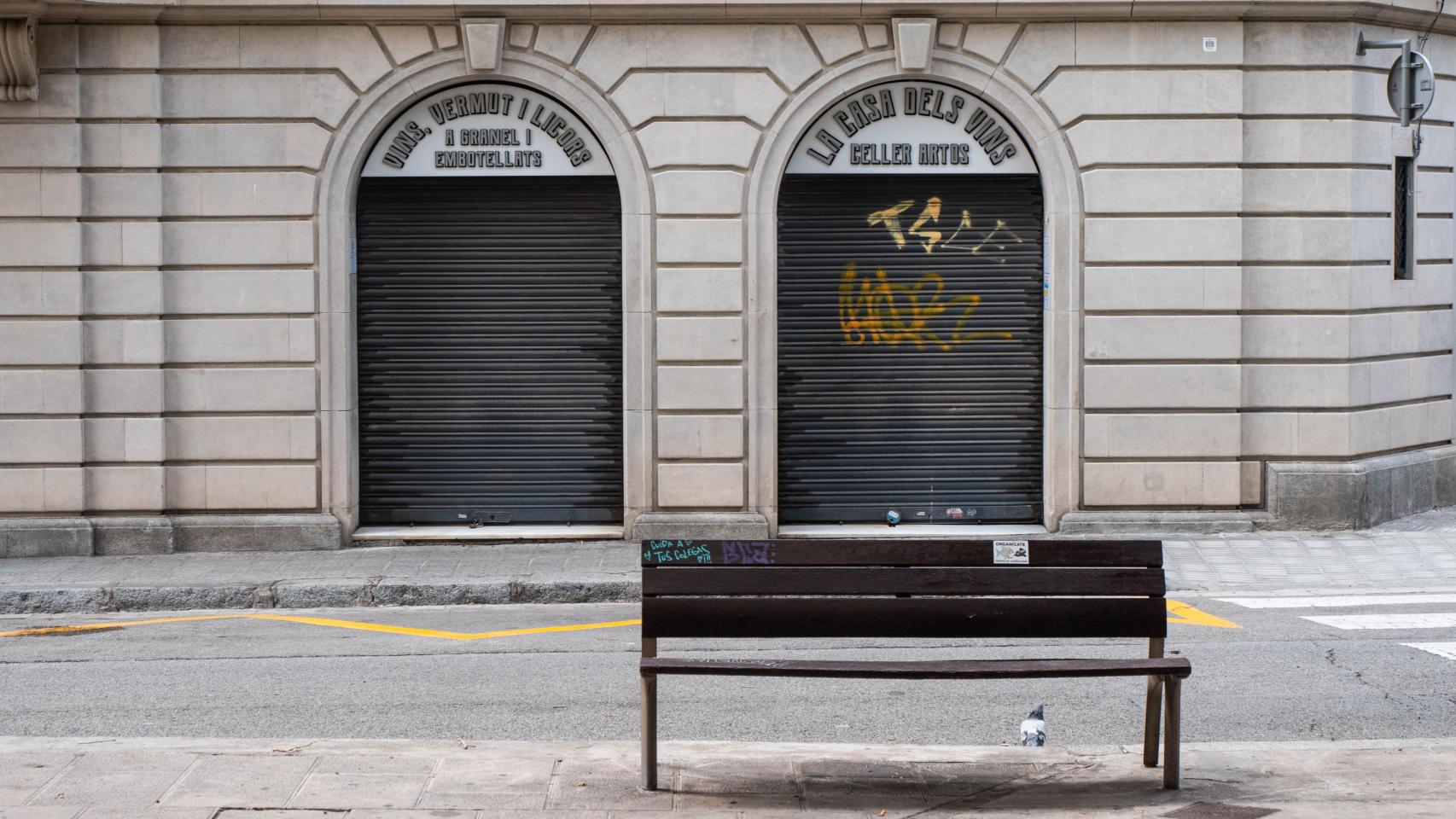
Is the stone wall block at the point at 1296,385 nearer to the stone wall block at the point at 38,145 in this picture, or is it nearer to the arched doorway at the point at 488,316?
the arched doorway at the point at 488,316

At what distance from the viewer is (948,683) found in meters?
8.20

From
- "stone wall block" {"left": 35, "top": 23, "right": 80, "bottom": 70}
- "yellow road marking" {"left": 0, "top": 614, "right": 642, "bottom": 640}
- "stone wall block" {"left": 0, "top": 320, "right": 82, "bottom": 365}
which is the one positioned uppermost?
"stone wall block" {"left": 35, "top": 23, "right": 80, "bottom": 70}

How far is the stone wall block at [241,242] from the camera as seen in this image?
12.9 meters

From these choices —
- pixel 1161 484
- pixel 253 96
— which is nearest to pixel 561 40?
pixel 253 96

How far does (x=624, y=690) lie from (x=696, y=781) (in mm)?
2195

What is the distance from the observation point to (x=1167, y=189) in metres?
13.1

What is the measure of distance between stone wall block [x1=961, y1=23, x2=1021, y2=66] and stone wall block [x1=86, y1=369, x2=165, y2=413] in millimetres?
6773

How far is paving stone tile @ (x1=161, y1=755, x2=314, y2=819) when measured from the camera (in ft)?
18.0

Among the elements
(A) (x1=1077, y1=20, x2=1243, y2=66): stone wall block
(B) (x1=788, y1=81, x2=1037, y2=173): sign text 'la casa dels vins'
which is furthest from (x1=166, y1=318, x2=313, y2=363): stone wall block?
(A) (x1=1077, y1=20, x2=1243, y2=66): stone wall block

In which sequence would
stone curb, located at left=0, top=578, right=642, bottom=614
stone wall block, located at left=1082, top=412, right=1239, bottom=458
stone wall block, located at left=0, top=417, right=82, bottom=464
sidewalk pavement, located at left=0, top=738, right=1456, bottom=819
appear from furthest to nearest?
stone wall block, located at left=1082, top=412, right=1239, bottom=458
stone wall block, located at left=0, top=417, right=82, bottom=464
stone curb, located at left=0, top=578, right=642, bottom=614
sidewalk pavement, located at left=0, top=738, right=1456, bottom=819

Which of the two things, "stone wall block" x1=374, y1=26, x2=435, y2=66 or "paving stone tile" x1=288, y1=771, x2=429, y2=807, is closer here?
"paving stone tile" x1=288, y1=771, x2=429, y2=807

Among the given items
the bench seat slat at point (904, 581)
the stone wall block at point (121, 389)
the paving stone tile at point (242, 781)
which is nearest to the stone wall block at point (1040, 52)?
the stone wall block at point (121, 389)

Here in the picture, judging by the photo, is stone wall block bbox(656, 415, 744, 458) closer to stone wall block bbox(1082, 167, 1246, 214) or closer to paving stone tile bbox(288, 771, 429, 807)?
stone wall block bbox(1082, 167, 1246, 214)

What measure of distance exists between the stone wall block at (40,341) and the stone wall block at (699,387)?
14.6 ft
